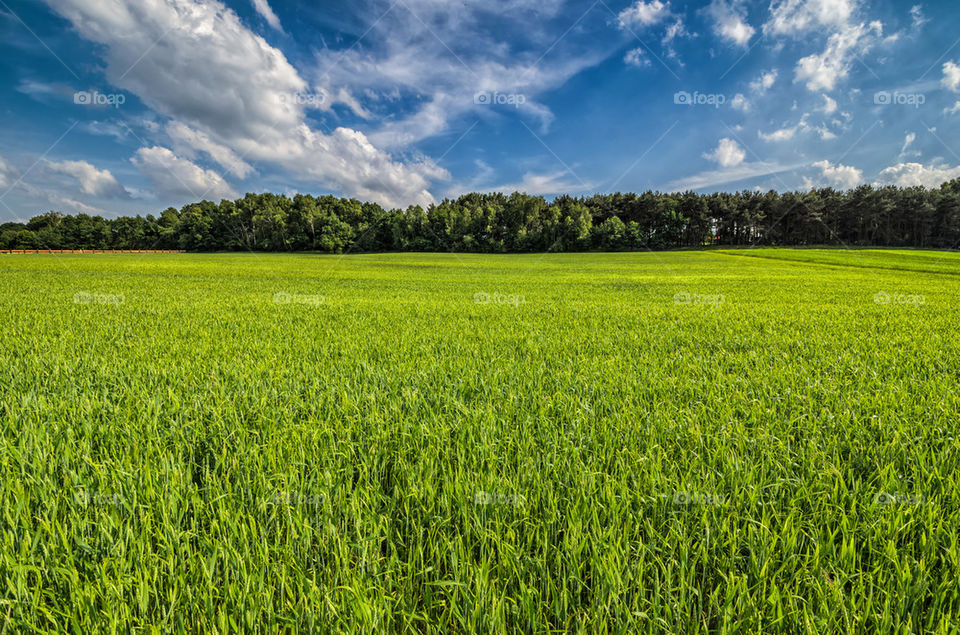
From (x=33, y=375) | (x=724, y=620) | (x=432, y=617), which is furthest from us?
(x=33, y=375)

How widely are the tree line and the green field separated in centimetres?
7885

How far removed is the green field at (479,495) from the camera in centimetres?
158

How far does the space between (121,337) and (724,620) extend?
910 cm

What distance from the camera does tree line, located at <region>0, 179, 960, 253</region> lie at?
83.2 m

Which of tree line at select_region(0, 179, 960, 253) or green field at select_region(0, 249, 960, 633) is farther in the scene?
tree line at select_region(0, 179, 960, 253)

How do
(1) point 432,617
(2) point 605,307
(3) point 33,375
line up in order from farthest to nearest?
(2) point 605,307
(3) point 33,375
(1) point 432,617

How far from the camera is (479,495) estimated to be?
2164mm

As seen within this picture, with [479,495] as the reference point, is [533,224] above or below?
above

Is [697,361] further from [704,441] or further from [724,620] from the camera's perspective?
[724,620]

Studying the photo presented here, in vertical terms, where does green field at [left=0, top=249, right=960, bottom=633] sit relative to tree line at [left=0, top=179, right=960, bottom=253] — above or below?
below

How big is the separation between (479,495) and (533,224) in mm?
86382

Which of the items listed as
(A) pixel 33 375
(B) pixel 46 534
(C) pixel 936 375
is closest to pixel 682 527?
(B) pixel 46 534

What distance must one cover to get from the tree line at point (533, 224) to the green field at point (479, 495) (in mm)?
78847

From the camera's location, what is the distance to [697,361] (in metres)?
5.26
